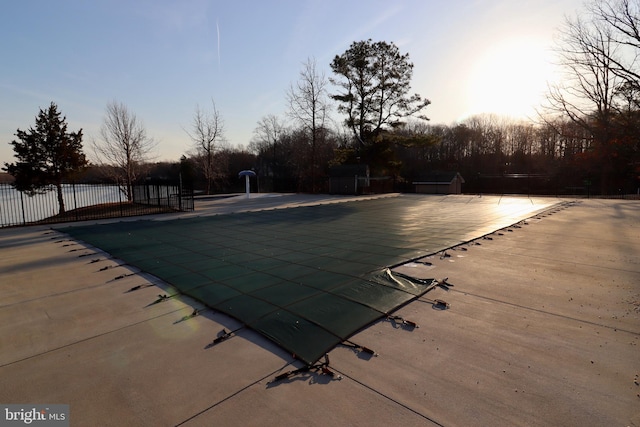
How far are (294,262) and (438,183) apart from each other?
24.0 meters

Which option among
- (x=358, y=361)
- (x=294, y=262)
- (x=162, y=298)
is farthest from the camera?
(x=294, y=262)

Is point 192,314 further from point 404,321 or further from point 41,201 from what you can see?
point 41,201

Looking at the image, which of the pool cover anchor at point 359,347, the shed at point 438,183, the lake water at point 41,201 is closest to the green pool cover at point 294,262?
the pool cover anchor at point 359,347

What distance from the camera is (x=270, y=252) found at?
21.1 feet

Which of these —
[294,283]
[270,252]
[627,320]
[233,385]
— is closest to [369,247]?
[270,252]

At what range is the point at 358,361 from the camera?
2592mm

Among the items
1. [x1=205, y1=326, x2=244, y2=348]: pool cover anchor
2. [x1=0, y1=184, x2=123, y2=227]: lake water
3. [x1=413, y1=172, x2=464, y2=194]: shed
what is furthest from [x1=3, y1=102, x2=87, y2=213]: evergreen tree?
[x1=413, y1=172, x2=464, y2=194]: shed

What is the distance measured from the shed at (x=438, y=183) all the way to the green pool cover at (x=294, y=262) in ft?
52.7

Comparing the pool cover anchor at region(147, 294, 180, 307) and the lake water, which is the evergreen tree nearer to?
the lake water

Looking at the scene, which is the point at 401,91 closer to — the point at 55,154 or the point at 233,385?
the point at 55,154

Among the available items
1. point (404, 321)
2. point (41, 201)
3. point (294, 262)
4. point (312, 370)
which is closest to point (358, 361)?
point (312, 370)

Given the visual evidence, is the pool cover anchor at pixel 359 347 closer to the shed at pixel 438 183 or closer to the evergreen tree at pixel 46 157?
the evergreen tree at pixel 46 157

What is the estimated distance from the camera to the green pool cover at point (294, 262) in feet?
10.9

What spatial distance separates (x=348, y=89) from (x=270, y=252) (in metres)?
23.4
